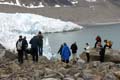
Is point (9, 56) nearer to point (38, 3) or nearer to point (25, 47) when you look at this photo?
point (25, 47)

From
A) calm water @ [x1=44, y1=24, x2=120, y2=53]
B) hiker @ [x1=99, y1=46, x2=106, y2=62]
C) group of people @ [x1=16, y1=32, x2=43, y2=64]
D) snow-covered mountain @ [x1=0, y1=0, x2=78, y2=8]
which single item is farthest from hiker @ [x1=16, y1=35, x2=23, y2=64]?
snow-covered mountain @ [x1=0, y1=0, x2=78, y2=8]

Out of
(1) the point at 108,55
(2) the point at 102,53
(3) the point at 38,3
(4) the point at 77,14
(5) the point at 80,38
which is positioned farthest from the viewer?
(3) the point at 38,3

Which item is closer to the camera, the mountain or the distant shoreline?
the distant shoreline

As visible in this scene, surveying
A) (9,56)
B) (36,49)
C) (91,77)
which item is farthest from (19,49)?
(91,77)

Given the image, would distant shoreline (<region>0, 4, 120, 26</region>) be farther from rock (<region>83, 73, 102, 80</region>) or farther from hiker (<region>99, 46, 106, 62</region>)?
rock (<region>83, 73, 102, 80</region>)

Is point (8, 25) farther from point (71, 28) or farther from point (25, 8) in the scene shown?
point (25, 8)

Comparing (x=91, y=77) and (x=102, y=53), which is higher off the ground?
(x=102, y=53)

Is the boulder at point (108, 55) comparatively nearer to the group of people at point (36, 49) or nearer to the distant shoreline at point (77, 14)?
the group of people at point (36, 49)

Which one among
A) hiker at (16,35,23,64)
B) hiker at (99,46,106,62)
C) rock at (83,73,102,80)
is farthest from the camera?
hiker at (99,46,106,62)

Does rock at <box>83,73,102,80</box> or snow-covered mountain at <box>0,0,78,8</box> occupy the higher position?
snow-covered mountain at <box>0,0,78,8</box>

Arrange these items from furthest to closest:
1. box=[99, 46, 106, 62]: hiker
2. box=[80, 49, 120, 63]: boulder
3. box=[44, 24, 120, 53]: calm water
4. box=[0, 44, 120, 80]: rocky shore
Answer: box=[44, 24, 120, 53]: calm water, box=[80, 49, 120, 63]: boulder, box=[99, 46, 106, 62]: hiker, box=[0, 44, 120, 80]: rocky shore

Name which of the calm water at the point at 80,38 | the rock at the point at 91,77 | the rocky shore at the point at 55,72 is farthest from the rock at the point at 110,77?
the calm water at the point at 80,38

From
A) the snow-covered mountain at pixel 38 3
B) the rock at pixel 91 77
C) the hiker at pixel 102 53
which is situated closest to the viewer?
the rock at pixel 91 77

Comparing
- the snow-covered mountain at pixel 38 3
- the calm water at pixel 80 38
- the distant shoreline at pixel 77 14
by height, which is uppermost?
the snow-covered mountain at pixel 38 3
